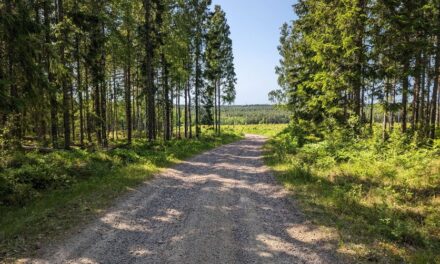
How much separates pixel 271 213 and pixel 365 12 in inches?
515

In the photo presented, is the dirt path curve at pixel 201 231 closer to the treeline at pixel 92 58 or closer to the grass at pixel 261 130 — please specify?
the treeline at pixel 92 58

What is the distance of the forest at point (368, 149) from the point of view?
634 centimetres

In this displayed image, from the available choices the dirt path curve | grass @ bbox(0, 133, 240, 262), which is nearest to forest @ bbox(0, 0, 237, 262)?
grass @ bbox(0, 133, 240, 262)

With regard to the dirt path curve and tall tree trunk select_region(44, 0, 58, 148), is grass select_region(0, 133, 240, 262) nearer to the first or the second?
the dirt path curve

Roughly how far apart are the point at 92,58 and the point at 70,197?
13.0 metres

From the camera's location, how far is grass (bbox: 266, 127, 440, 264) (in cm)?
574

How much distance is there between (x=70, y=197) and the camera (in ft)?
29.3

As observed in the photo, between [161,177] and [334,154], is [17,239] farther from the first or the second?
[334,154]

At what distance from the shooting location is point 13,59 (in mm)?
9031

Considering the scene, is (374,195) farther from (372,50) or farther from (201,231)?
(372,50)

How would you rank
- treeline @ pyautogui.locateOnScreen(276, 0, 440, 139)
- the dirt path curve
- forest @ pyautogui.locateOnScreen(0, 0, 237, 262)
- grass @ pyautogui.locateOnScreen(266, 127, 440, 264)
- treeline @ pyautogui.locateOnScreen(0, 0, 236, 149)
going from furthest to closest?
treeline @ pyautogui.locateOnScreen(276, 0, 440, 139)
treeline @ pyautogui.locateOnScreen(0, 0, 236, 149)
forest @ pyautogui.locateOnScreen(0, 0, 237, 262)
grass @ pyautogui.locateOnScreen(266, 127, 440, 264)
the dirt path curve

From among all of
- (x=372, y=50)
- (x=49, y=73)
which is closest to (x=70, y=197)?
Answer: (x=49, y=73)

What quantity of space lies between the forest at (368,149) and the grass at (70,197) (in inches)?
236

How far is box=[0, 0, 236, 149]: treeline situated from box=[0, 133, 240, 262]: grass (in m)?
2.51
